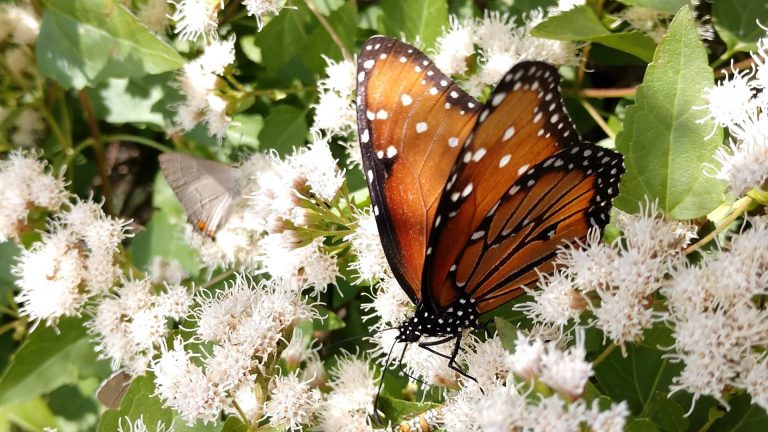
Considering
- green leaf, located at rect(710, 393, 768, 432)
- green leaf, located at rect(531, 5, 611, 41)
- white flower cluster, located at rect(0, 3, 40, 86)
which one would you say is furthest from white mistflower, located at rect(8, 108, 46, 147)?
green leaf, located at rect(710, 393, 768, 432)

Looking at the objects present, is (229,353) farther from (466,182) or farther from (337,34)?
(337,34)

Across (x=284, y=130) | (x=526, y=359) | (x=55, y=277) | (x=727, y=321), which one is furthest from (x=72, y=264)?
(x=727, y=321)

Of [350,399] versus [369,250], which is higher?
[369,250]

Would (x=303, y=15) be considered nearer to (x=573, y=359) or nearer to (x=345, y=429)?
(x=345, y=429)

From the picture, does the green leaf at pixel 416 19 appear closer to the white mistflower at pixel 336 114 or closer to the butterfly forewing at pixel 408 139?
the white mistflower at pixel 336 114

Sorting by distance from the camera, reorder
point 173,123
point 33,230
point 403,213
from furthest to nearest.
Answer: point 173,123
point 33,230
point 403,213

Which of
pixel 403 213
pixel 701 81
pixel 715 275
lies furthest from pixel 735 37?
pixel 403 213
